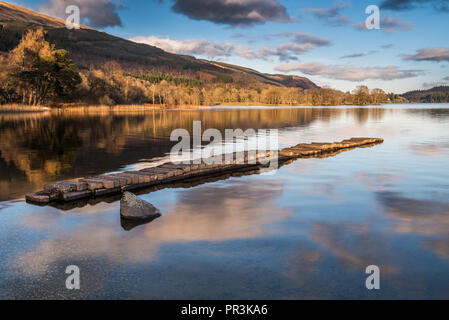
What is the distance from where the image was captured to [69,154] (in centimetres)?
2745

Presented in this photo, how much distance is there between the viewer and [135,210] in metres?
12.8

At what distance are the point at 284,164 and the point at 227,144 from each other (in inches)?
424

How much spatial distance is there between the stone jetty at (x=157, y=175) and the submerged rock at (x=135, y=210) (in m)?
3.05

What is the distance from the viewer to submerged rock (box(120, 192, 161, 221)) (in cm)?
1274

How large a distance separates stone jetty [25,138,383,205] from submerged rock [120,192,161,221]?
3.05 meters

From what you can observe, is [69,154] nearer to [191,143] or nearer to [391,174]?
[191,143]

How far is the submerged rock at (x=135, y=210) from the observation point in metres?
12.7

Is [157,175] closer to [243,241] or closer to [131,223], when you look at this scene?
[131,223]

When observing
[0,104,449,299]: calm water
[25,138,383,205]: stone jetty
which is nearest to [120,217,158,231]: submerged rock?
[0,104,449,299]: calm water

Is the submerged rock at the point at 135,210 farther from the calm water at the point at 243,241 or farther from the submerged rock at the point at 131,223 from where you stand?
the calm water at the point at 243,241

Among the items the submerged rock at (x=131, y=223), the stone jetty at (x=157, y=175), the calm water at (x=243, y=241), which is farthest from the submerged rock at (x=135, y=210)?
the stone jetty at (x=157, y=175)

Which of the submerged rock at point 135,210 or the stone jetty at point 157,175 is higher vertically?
the stone jetty at point 157,175

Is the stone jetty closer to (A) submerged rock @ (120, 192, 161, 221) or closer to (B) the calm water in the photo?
(B) the calm water

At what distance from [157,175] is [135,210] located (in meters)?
5.37
